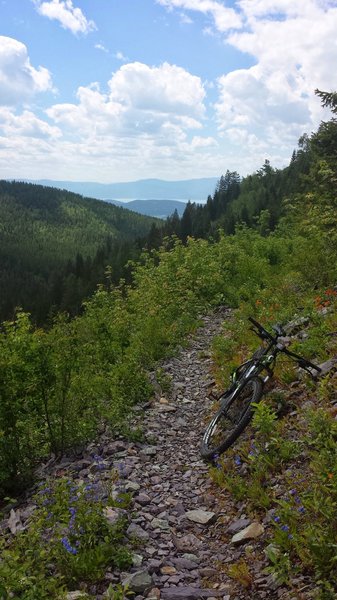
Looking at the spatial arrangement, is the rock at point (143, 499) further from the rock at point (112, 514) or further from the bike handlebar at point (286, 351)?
the bike handlebar at point (286, 351)

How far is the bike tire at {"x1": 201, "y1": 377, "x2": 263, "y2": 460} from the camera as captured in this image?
686 centimetres

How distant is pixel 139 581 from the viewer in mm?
4344

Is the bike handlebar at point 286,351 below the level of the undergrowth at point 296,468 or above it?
above

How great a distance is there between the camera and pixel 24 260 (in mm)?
190875

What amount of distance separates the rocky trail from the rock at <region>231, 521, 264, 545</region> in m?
0.01

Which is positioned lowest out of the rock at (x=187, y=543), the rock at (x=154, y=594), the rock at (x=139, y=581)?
the rock at (x=187, y=543)

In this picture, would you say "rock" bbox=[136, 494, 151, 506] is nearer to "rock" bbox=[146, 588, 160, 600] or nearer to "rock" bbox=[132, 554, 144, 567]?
"rock" bbox=[132, 554, 144, 567]

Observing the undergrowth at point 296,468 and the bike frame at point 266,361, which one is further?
the bike frame at point 266,361

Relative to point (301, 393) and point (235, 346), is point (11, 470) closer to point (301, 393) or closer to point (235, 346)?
point (301, 393)

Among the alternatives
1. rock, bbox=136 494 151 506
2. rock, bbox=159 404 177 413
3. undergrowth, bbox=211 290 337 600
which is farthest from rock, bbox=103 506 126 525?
rock, bbox=159 404 177 413

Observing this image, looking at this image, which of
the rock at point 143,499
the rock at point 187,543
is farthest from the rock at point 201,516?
the rock at point 143,499

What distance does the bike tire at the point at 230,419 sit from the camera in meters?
6.86

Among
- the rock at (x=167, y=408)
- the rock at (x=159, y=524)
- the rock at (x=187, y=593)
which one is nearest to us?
the rock at (x=187, y=593)

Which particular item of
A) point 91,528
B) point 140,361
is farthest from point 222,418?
point 140,361
